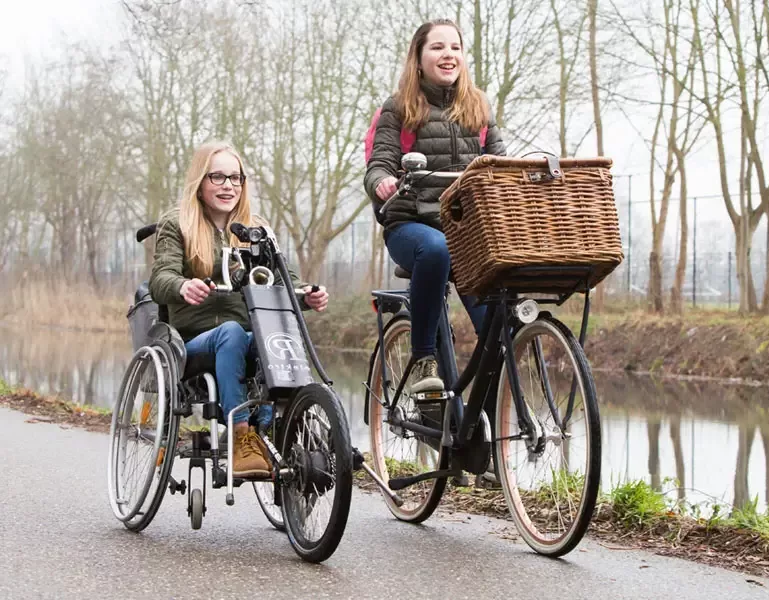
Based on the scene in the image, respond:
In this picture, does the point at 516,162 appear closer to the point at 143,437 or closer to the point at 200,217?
the point at 200,217

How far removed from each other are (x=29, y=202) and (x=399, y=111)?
129 ft

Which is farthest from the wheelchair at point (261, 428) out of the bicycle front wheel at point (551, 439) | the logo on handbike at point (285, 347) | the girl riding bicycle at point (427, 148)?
the bicycle front wheel at point (551, 439)

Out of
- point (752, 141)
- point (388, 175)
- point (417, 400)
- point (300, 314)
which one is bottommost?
point (417, 400)

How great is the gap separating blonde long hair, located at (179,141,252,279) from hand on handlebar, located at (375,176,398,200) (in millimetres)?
591

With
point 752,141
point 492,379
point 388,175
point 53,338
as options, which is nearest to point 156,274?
point 388,175

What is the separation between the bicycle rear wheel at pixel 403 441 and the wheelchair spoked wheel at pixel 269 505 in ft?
2.05

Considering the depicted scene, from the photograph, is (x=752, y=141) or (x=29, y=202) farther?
(x=29, y=202)

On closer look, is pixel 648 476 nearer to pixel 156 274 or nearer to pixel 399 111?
pixel 399 111

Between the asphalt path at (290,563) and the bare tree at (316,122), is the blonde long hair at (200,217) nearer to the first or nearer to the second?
the asphalt path at (290,563)

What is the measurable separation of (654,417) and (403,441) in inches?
263

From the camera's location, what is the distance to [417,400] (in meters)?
4.75

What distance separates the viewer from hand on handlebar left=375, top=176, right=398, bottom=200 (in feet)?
14.9

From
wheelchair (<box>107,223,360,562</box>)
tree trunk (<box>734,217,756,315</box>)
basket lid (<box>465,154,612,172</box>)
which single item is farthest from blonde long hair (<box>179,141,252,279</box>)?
tree trunk (<box>734,217,756,315</box>)

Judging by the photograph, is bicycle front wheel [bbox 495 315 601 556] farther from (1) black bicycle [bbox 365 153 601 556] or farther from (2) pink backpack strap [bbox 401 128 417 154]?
(2) pink backpack strap [bbox 401 128 417 154]
